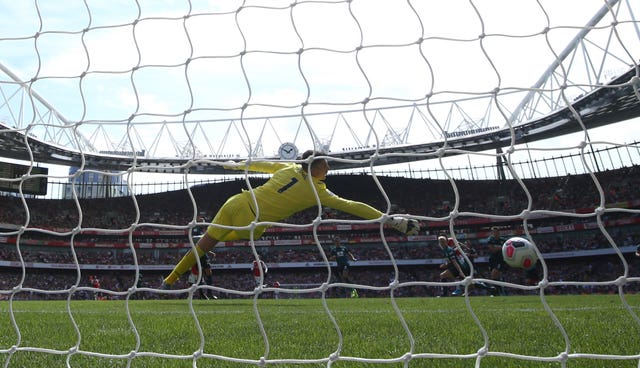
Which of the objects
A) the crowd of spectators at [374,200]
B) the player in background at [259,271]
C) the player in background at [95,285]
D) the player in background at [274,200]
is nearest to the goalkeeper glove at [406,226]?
the player in background at [274,200]

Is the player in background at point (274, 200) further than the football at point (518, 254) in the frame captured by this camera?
No

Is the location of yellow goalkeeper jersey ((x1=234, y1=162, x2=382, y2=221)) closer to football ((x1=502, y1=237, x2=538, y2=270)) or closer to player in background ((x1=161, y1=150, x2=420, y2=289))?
player in background ((x1=161, y1=150, x2=420, y2=289))

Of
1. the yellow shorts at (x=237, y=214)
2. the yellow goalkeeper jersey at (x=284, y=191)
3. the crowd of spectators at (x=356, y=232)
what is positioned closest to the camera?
the yellow goalkeeper jersey at (x=284, y=191)

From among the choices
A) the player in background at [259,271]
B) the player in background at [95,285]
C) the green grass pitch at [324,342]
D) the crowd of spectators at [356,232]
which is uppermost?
the crowd of spectators at [356,232]

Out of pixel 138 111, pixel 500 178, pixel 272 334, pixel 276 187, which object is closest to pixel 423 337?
pixel 272 334

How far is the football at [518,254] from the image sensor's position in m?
9.37

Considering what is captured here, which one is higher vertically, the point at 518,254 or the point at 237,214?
the point at 237,214

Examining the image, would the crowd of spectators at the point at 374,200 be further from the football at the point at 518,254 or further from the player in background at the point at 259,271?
the football at the point at 518,254

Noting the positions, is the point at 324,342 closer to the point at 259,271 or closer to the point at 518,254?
the point at 259,271

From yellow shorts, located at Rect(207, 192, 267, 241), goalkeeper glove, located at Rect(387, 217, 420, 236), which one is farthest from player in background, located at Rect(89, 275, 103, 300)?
goalkeeper glove, located at Rect(387, 217, 420, 236)

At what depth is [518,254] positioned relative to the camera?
9367 millimetres

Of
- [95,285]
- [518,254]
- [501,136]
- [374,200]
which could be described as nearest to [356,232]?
[374,200]

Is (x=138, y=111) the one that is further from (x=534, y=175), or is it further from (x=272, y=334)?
(x=534, y=175)

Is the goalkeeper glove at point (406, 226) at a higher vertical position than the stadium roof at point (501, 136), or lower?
lower
